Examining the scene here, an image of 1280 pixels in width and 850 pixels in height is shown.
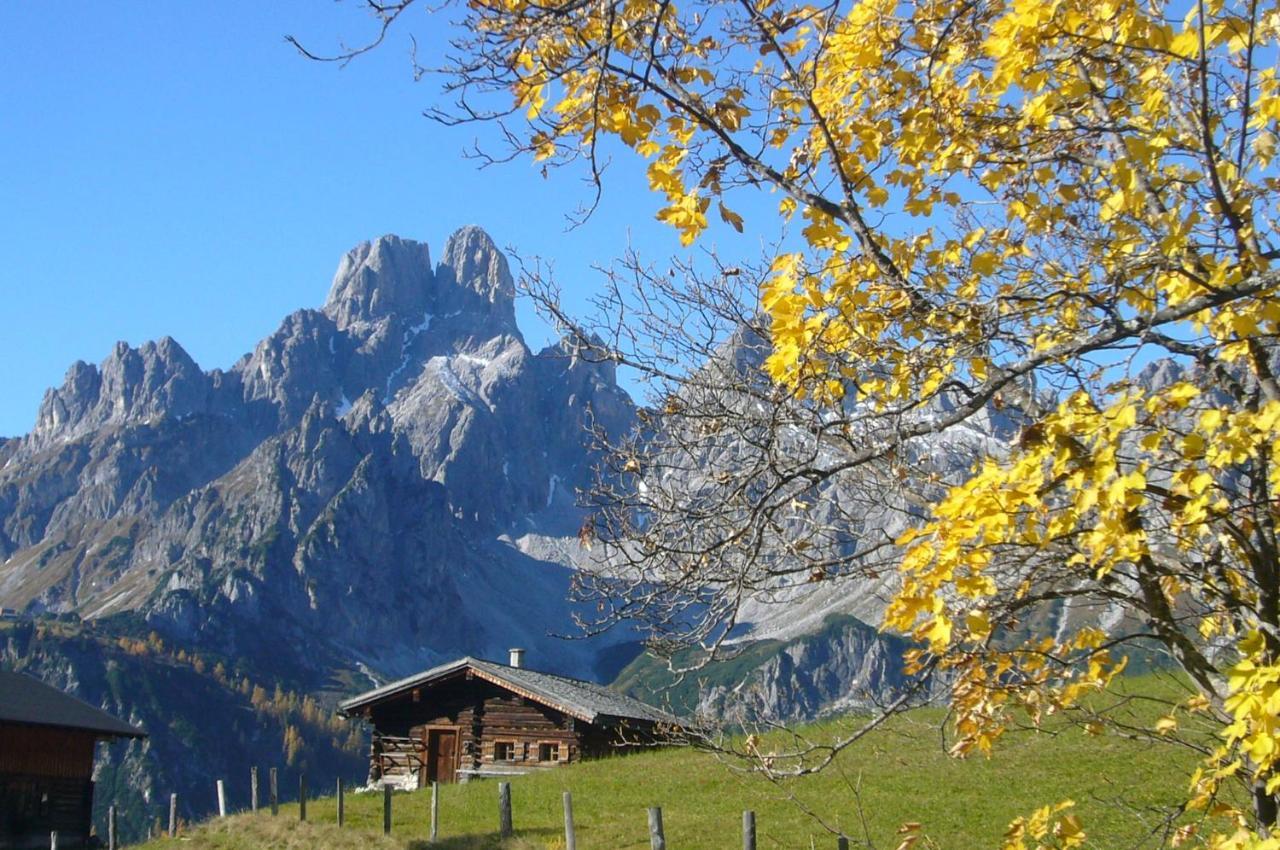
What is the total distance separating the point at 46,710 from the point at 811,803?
29.1 m

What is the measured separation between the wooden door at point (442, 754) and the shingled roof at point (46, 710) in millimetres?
10517

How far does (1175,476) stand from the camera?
14.8 feet

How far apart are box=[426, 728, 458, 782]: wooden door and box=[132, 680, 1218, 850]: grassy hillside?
829 centimetres

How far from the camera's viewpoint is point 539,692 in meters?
40.1

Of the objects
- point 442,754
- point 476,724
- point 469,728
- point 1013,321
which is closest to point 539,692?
→ point 476,724

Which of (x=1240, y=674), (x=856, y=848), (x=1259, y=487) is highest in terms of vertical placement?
(x=1259, y=487)

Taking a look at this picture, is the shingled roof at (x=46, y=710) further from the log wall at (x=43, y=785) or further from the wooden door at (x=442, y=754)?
the wooden door at (x=442, y=754)

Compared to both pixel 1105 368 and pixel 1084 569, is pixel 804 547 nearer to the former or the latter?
pixel 1084 569

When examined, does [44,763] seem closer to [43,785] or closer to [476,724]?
[43,785]

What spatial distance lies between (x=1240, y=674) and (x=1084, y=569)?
1.46 metres

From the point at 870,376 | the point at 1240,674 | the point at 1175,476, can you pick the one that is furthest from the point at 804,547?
the point at 1240,674

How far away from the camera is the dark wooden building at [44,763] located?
3794cm

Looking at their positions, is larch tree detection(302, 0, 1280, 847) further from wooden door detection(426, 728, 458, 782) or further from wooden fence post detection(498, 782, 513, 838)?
Result: wooden door detection(426, 728, 458, 782)

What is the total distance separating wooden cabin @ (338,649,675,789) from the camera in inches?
1599
